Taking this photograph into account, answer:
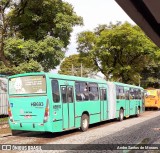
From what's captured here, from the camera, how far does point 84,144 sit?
38.9ft

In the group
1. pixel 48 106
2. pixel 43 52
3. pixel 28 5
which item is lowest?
pixel 48 106

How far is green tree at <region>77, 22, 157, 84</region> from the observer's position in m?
33.7

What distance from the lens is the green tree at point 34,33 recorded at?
1955 cm

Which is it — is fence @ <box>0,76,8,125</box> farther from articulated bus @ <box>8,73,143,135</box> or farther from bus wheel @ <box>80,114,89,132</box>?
bus wheel @ <box>80,114,89,132</box>

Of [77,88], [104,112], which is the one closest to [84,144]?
[77,88]

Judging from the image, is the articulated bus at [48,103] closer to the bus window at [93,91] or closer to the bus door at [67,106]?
the bus door at [67,106]

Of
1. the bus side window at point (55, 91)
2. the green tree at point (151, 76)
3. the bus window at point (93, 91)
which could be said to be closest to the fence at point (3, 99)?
the bus window at point (93, 91)

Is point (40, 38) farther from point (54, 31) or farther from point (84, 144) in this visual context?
point (84, 144)

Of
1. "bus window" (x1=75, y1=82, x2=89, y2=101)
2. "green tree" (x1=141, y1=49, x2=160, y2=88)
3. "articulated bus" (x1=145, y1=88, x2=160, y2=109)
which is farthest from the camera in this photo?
"green tree" (x1=141, y1=49, x2=160, y2=88)

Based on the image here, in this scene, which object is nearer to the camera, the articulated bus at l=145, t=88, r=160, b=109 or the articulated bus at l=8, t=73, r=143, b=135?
the articulated bus at l=8, t=73, r=143, b=135

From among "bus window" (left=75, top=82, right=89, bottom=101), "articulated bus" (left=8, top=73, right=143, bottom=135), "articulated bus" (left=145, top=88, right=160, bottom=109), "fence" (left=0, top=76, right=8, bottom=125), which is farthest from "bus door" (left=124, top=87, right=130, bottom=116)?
"articulated bus" (left=145, top=88, right=160, bottom=109)

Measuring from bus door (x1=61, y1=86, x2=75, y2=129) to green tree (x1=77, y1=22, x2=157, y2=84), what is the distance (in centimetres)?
1920

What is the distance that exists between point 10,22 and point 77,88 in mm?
7699

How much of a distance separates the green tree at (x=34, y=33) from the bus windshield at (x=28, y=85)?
5.00m
